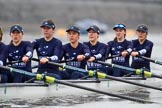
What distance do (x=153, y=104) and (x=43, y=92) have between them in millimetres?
2645

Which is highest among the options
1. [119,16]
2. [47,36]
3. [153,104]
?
[119,16]

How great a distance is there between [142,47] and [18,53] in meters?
4.43

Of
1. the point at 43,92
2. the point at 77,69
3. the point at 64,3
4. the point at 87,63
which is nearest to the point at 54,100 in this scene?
the point at 43,92

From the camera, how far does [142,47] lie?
1603 cm

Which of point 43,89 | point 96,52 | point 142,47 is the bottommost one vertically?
point 43,89

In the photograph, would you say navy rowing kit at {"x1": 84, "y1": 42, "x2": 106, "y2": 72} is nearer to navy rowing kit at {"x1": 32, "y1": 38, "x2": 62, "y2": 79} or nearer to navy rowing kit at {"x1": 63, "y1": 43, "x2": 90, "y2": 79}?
navy rowing kit at {"x1": 63, "y1": 43, "x2": 90, "y2": 79}

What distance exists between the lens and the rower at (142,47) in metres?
15.8

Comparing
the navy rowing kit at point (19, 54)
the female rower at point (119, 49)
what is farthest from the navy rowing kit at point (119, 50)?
the navy rowing kit at point (19, 54)

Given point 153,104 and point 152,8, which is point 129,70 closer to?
point 153,104

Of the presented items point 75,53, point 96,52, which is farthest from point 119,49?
point 75,53

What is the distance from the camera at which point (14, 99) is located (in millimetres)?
12352

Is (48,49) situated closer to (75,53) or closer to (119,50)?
(75,53)

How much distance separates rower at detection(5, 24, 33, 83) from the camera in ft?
42.6

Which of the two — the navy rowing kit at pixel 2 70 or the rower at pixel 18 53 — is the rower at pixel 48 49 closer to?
the rower at pixel 18 53
